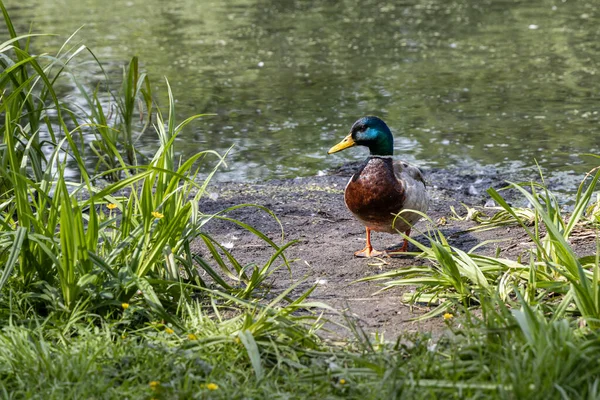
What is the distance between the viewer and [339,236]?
491cm

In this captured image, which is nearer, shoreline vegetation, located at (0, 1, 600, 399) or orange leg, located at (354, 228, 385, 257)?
shoreline vegetation, located at (0, 1, 600, 399)

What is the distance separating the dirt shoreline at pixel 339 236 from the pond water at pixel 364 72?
0.60 m

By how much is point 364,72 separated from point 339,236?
5774 millimetres

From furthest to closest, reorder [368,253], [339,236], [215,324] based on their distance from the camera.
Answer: [339,236]
[368,253]
[215,324]

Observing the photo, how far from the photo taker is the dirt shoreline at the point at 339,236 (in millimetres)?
3479

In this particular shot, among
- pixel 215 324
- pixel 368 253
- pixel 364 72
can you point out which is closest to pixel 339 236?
pixel 368 253

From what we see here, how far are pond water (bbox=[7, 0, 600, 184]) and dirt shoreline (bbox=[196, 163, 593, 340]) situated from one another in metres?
0.60

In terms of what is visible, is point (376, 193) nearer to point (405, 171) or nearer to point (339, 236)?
point (405, 171)

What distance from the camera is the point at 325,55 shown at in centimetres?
1148

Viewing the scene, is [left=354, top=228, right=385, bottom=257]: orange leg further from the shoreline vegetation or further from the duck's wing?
the shoreline vegetation

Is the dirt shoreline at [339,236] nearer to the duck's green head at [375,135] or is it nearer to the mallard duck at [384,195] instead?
the mallard duck at [384,195]

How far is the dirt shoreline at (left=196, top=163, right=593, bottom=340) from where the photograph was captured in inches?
137

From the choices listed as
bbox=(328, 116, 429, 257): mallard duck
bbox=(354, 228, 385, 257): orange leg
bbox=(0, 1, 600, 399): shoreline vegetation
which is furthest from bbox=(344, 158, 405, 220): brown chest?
bbox=(0, 1, 600, 399): shoreline vegetation

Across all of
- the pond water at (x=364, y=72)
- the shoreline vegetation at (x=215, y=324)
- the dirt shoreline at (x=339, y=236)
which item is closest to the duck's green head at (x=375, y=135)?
the dirt shoreline at (x=339, y=236)
